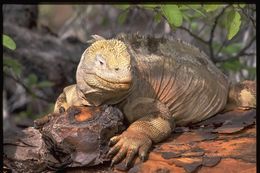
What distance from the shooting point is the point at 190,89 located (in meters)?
4.14

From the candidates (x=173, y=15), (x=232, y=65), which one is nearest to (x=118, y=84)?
(x=173, y=15)

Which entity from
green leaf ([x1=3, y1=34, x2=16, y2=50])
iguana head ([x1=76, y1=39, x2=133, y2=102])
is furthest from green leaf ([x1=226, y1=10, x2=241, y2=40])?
green leaf ([x1=3, y1=34, x2=16, y2=50])

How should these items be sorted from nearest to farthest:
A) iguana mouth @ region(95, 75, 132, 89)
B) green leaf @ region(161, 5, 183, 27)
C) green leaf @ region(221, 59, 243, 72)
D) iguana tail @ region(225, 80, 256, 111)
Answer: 1. iguana mouth @ region(95, 75, 132, 89)
2. green leaf @ region(161, 5, 183, 27)
3. iguana tail @ region(225, 80, 256, 111)
4. green leaf @ region(221, 59, 243, 72)

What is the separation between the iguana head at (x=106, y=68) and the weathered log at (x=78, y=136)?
18cm

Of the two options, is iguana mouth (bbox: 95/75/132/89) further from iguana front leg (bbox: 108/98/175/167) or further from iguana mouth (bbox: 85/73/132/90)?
iguana front leg (bbox: 108/98/175/167)

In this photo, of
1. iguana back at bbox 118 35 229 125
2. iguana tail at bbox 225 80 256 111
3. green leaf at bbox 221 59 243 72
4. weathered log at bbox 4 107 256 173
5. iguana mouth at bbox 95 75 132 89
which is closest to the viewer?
weathered log at bbox 4 107 256 173

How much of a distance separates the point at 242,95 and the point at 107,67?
1.65m

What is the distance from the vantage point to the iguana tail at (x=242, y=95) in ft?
14.6

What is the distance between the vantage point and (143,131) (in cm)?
331

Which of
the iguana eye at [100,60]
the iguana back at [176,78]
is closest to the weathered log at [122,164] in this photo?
the iguana eye at [100,60]

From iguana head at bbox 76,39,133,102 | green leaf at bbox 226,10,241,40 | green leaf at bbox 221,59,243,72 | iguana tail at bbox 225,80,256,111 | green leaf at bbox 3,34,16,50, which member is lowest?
iguana tail at bbox 225,80,256,111

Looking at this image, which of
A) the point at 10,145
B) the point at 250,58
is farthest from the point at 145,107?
the point at 250,58

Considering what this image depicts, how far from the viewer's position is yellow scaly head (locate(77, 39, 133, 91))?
3309 mm

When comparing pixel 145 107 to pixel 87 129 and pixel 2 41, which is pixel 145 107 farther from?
pixel 2 41
